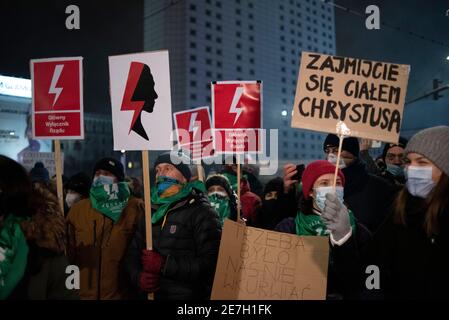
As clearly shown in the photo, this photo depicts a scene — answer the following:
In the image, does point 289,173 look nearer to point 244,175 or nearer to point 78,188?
point 244,175

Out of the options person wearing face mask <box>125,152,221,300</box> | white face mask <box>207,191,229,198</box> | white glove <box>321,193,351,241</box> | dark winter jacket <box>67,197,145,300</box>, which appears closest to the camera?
white glove <box>321,193,351,241</box>

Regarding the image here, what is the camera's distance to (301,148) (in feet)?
274

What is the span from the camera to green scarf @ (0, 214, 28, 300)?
6.60ft

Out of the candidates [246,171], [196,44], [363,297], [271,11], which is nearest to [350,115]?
[363,297]

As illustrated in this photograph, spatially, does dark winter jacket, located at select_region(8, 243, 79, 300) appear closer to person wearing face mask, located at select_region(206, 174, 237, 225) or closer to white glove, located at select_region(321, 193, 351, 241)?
white glove, located at select_region(321, 193, 351, 241)

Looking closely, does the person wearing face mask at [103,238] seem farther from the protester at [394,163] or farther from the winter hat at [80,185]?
the protester at [394,163]

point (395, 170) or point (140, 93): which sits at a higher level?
point (140, 93)

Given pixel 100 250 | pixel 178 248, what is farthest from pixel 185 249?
pixel 100 250

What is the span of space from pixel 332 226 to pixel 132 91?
2.02 m

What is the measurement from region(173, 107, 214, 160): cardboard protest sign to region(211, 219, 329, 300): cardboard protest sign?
2901 millimetres

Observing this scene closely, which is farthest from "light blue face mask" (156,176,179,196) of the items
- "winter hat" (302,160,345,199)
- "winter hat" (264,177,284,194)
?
"winter hat" (264,177,284,194)

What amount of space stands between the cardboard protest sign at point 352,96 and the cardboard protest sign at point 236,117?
1.50m

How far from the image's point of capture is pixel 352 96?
2.80 meters

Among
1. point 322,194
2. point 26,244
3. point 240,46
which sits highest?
point 240,46
